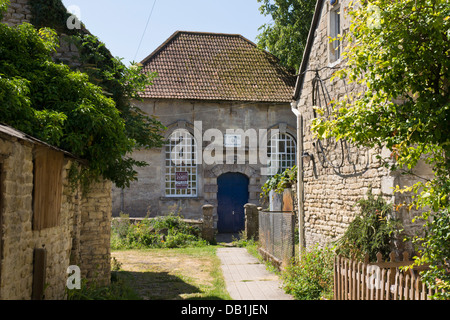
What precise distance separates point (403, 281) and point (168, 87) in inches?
564

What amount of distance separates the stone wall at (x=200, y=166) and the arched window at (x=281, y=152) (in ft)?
1.32

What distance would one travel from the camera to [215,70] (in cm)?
Result: 1998

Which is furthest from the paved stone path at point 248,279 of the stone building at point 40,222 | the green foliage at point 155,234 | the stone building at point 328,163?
the stone building at point 40,222

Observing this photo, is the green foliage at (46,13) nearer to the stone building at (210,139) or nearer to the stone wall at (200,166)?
the stone building at (210,139)

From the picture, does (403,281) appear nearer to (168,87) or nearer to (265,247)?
(265,247)

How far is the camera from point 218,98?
735 inches

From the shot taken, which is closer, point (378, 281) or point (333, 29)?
point (378, 281)

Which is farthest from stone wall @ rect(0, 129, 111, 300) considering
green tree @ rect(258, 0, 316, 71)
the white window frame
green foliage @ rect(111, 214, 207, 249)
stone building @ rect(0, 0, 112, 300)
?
green tree @ rect(258, 0, 316, 71)

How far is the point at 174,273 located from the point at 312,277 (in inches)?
147

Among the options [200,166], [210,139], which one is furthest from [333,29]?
[200,166]

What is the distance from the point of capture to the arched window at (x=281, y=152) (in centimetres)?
1962

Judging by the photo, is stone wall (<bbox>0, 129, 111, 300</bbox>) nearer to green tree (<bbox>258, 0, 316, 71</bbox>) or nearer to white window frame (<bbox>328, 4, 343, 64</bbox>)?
white window frame (<bbox>328, 4, 343, 64</bbox>)

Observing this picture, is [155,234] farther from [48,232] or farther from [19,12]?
[48,232]
